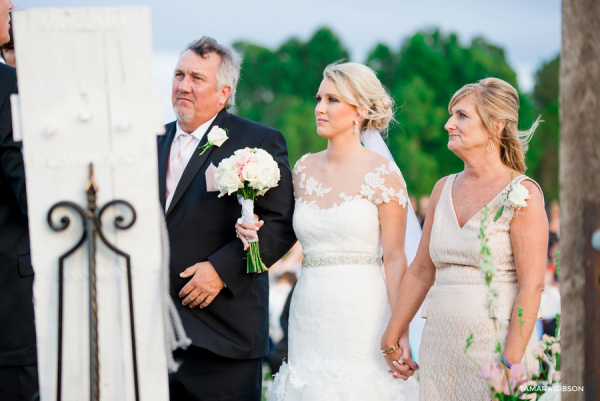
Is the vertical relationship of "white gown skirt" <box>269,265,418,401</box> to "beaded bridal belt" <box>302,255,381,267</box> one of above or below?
below

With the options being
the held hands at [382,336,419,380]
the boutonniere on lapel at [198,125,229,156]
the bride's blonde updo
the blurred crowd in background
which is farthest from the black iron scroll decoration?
the blurred crowd in background

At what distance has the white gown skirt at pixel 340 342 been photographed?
357cm

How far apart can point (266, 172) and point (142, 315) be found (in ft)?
5.15

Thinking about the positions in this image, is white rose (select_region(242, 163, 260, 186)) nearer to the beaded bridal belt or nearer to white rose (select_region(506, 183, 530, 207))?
the beaded bridal belt

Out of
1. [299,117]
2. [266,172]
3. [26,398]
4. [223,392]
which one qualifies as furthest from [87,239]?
[299,117]

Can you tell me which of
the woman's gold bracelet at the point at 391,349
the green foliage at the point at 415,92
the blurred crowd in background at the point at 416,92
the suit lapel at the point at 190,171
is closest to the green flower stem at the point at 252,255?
the suit lapel at the point at 190,171

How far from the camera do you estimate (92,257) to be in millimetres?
1951

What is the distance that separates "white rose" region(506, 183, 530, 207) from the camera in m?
2.96

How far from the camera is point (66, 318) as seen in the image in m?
1.99

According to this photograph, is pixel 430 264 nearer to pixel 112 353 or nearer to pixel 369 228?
pixel 369 228

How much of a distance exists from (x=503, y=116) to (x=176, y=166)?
1.94 m

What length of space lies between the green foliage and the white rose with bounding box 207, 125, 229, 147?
27028 millimetres

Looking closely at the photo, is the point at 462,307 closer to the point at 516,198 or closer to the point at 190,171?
the point at 516,198

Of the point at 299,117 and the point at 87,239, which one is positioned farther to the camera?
the point at 299,117
